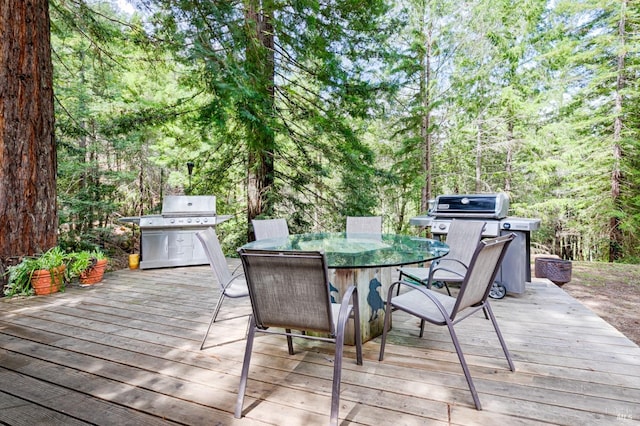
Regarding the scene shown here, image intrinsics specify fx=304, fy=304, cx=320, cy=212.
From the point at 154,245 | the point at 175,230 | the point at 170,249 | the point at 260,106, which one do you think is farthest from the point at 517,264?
the point at 154,245

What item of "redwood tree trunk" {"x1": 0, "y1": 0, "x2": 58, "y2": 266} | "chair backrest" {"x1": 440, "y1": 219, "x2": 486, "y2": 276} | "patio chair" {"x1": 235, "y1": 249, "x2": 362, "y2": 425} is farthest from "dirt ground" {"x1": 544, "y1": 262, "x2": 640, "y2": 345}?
"redwood tree trunk" {"x1": 0, "y1": 0, "x2": 58, "y2": 266}

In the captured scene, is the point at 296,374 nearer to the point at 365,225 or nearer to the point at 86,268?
the point at 365,225

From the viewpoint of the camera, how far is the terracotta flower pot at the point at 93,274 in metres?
3.85

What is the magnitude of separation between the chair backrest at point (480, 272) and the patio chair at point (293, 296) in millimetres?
634

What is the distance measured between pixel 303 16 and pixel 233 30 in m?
1.35

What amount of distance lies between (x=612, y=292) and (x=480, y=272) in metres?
4.26

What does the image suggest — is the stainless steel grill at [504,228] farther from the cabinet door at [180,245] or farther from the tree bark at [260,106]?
the cabinet door at [180,245]

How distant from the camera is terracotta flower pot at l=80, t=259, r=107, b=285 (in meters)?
3.85

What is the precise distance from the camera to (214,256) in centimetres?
215

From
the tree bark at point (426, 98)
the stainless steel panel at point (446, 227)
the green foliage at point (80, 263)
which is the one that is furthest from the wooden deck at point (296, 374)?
the tree bark at point (426, 98)

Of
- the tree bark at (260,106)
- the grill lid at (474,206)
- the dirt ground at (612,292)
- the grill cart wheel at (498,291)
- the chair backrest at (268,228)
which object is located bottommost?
the dirt ground at (612,292)

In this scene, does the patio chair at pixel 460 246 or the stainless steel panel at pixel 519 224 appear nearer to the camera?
the patio chair at pixel 460 246

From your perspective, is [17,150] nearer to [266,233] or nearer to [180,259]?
[180,259]

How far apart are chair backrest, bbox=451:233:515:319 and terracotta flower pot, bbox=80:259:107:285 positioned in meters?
4.26
